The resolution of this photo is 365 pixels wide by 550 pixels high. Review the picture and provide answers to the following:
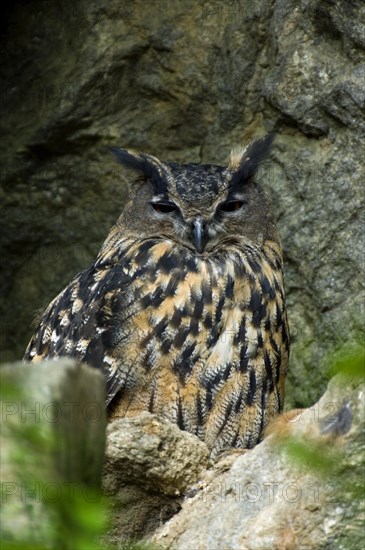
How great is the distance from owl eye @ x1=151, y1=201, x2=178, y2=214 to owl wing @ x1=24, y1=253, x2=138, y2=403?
0.87 ft

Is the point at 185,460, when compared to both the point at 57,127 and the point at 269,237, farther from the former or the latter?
the point at 57,127

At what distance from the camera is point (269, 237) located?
4.18 meters

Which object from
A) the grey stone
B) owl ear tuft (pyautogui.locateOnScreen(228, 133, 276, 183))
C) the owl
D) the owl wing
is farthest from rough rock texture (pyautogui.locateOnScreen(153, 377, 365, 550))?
owl ear tuft (pyautogui.locateOnScreen(228, 133, 276, 183))

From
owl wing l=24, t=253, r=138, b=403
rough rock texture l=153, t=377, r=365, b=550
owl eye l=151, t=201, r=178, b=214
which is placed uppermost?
owl eye l=151, t=201, r=178, b=214

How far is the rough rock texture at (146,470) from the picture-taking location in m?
3.10

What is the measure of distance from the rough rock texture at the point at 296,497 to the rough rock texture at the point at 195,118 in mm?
1762

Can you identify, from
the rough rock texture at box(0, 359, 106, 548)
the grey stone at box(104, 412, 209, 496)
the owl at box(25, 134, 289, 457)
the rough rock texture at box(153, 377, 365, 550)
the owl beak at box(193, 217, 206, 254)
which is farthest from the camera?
the owl beak at box(193, 217, 206, 254)

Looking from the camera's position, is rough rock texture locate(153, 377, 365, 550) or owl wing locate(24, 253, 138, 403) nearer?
rough rock texture locate(153, 377, 365, 550)

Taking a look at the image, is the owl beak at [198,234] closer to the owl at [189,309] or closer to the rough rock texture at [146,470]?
the owl at [189,309]

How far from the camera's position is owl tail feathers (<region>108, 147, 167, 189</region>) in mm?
4082

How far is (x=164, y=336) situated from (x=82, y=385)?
1.12 meters

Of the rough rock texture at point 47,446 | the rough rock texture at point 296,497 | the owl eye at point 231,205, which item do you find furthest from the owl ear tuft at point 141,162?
the rough rock texture at point 47,446

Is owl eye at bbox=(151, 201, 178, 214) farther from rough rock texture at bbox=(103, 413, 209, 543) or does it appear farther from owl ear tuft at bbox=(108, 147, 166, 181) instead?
rough rock texture at bbox=(103, 413, 209, 543)

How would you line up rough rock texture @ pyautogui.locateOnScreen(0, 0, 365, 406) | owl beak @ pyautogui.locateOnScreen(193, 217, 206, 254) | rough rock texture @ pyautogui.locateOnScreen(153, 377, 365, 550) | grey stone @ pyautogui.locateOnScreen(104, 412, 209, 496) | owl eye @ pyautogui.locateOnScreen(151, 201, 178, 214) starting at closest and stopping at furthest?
rough rock texture @ pyautogui.locateOnScreen(153, 377, 365, 550)
grey stone @ pyautogui.locateOnScreen(104, 412, 209, 496)
owl beak @ pyautogui.locateOnScreen(193, 217, 206, 254)
owl eye @ pyautogui.locateOnScreen(151, 201, 178, 214)
rough rock texture @ pyautogui.locateOnScreen(0, 0, 365, 406)
